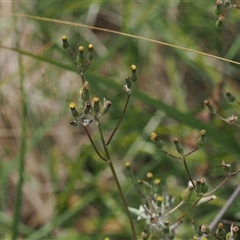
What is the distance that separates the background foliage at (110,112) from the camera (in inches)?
96.3

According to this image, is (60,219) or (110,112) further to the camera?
(110,112)

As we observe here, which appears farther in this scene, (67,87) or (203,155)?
(67,87)

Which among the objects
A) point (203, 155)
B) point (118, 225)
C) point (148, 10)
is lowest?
point (118, 225)

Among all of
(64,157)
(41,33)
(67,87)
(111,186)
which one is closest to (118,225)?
(111,186)

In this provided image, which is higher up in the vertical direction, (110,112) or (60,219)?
(110,112)

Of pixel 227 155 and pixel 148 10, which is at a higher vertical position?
pixel 148 10

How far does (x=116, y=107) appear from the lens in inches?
102

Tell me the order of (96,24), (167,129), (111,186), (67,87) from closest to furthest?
(167,129) → (111,186) → (67,87) → (96,24)

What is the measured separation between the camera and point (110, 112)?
9.06 feet

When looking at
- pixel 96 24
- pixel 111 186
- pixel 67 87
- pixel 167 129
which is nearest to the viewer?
pixel 167 129

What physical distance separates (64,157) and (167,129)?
57 centimetres

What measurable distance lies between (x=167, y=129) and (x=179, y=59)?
A: 0.67m

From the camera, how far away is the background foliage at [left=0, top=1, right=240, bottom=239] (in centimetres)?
245

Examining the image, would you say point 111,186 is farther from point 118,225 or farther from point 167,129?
point 167,129
